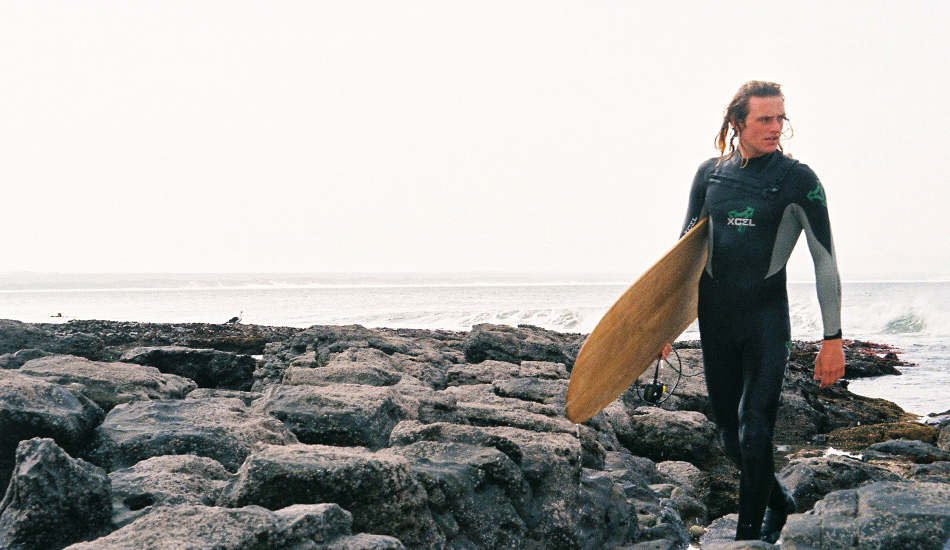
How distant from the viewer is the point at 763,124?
11.2ft

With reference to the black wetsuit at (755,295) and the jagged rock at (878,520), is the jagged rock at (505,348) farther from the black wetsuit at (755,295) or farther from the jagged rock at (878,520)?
the jagged rock at (878,520)

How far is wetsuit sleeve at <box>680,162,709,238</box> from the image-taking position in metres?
3.79

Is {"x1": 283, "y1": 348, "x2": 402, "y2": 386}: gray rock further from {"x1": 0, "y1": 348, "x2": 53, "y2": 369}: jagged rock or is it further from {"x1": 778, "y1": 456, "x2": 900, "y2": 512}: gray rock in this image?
{"x1": 778, "y1": 456, "x2": 900, "y2": 512}: gray rock

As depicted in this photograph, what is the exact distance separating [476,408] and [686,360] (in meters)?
7.61

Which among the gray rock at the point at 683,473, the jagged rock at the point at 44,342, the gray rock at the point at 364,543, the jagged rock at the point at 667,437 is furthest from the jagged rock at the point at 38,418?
the jagged rock at the point at 44,342

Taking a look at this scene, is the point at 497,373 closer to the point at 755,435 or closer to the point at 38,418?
the point at 755,435

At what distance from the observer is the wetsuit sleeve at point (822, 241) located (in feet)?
10.8

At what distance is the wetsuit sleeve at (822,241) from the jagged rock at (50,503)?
3.60 m

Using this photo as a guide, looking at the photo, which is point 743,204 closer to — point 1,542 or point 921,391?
point 1,542

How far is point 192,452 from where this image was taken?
3863mm

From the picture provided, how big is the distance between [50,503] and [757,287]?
3507mm

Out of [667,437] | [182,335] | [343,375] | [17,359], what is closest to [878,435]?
[667,437]

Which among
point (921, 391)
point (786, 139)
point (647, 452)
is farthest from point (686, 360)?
point (786, 139)

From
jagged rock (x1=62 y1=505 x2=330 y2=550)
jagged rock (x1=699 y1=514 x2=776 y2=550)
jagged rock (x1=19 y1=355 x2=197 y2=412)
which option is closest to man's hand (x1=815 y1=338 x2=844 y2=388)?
jagged rock (x1=699 y1=514 x2=776 y2=550)
